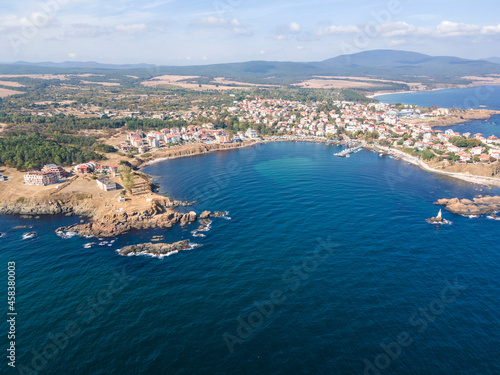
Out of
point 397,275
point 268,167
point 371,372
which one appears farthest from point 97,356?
point 268,167

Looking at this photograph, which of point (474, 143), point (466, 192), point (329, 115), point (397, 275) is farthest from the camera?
point (329, 115)

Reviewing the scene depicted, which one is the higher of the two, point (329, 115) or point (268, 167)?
point (329, 115)

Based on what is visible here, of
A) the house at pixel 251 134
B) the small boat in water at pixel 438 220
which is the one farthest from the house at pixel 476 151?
the house at pixel 251 134

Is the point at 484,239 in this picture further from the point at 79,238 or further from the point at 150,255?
the point at 79,238

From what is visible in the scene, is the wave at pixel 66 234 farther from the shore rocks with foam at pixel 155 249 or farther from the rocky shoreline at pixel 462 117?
→ the rocky shoreline at pixel 462 117

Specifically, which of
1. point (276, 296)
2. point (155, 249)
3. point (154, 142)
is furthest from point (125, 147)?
point (276, 296)

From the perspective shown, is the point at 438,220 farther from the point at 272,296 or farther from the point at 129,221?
the point at 129,221

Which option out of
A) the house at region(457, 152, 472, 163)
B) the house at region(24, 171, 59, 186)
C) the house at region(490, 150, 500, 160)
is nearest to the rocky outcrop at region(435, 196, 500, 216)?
the house at region(457, 152, 472, 163)
